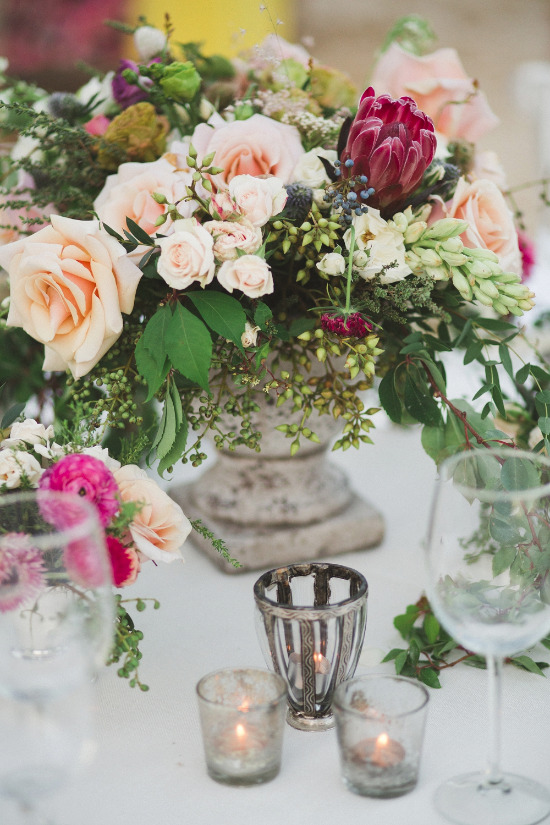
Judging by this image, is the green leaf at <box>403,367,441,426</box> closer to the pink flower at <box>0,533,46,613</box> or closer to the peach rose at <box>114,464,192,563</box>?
the peach rose at <box>114,464,192,563</box>

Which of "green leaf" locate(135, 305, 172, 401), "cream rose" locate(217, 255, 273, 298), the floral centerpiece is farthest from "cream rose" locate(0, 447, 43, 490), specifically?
"cream rose" locate(217, 255, 273, 298)

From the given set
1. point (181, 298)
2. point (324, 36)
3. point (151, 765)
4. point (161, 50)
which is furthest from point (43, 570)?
point (324, 36)

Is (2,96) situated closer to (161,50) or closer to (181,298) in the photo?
(161,50)

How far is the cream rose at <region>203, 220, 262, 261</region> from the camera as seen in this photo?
0.72 metres

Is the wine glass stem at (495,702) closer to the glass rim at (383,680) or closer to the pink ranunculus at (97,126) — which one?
the glass rim at (383,680)

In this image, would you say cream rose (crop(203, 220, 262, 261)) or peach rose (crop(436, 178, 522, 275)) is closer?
cream rose (crop(203, 220, 262, 261))

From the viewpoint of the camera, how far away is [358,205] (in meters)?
0.74

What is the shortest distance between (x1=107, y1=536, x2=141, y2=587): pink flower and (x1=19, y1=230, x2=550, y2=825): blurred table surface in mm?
123

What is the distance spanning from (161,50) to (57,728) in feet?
2.50

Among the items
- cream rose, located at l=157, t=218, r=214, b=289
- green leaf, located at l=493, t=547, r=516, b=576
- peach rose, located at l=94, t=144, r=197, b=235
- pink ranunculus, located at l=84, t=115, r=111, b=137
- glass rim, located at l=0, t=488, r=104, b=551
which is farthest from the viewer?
pink ranunculus, located at l=84, t=115, r=111, b=137

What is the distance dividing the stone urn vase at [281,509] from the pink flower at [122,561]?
0.91ft

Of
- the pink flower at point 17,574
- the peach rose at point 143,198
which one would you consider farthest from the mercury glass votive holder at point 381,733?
the peach rose at point 143,198

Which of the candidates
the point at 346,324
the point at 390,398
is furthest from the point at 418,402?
the point at 346,324

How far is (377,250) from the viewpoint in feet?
2.45
